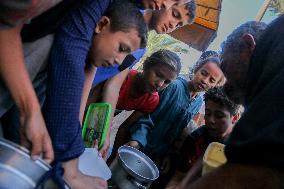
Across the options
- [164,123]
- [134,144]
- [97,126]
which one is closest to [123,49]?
[97,126]

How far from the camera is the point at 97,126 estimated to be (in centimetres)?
198

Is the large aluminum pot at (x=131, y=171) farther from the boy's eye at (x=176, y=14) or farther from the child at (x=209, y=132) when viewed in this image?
the boy's eye at (x=176, y=14)

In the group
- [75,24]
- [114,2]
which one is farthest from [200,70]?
[75,24]

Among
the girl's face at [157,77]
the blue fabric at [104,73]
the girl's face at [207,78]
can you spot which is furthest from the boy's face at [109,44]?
the girl's face at [207,78]

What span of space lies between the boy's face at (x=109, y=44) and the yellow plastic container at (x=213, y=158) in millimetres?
752

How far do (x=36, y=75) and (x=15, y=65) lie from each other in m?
0.16

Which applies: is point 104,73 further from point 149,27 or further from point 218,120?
point 218,120

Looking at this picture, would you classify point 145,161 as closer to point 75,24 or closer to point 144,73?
point 144,73

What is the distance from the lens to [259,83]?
987 mm

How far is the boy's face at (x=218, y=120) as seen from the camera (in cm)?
313

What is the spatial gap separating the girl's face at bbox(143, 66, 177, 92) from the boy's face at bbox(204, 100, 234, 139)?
483mm

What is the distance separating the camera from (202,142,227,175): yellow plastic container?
1.70 metres

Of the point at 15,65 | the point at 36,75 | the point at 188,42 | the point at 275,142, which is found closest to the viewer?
the point at 275,142

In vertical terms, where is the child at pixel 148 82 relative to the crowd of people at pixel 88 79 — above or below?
below
